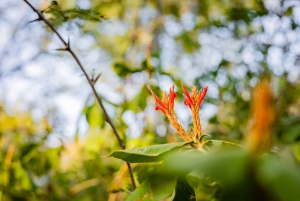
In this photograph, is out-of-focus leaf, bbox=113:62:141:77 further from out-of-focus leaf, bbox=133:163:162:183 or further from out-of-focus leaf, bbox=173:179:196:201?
out-of-focus leaf, bbox=173:179:196:201

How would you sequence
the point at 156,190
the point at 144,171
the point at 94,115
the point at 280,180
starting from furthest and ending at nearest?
1. the point at 94,115
2. the point at 144,171
3. the point at 156,190
4. the point at 280,180

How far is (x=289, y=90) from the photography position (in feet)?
4.51

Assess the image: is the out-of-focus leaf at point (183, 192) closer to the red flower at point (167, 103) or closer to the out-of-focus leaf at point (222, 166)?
the red flower at point (167, 103)

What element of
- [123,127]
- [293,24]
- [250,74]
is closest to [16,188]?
[123,127]

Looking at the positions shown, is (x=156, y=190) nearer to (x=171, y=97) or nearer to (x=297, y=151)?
(x=171, y=97)

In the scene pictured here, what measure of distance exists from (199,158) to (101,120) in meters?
0.97

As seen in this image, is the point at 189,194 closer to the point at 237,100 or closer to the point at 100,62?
the point at 237,100

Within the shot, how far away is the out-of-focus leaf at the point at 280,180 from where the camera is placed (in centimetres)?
24

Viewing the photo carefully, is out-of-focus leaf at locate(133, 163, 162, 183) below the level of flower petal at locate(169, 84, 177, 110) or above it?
below

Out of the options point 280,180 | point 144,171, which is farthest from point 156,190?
point 144,171

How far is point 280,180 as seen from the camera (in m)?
0.25

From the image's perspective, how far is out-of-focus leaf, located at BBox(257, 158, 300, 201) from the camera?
0.24 m

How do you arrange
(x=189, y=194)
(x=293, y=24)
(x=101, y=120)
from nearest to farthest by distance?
(x=189, y=194) < (x=101, y=120) < (x=293, y=24)

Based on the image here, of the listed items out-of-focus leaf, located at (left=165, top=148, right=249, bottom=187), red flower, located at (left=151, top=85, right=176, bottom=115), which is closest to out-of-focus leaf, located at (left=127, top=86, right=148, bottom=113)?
red flower, located at (left=151, top=85, right=176, bottom=115)
